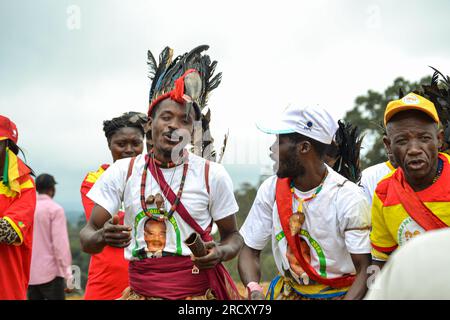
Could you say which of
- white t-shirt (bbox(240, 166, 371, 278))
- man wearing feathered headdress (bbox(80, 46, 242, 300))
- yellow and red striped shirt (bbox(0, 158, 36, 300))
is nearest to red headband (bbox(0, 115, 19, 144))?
yellow and red striped shirt (bbox(0, 158, 36, 300))

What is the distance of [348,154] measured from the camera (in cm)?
604

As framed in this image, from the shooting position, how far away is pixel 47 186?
996cm

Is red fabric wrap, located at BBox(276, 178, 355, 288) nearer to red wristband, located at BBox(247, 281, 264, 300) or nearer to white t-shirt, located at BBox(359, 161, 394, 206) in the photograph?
red wristband, located at BBox(247, 281, 264, 300)

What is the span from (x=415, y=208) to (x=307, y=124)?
38.3 inches

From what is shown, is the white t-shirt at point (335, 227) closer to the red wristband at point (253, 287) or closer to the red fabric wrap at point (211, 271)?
the red wristband at point (253, 287)

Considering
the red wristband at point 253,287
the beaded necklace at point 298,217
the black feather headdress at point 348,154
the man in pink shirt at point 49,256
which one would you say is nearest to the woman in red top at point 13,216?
the red wristband at point 253,287

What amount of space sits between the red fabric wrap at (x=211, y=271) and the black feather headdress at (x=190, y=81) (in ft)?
1.87

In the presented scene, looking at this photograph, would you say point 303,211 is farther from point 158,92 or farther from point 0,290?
point 0,290

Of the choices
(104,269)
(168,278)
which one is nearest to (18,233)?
(104,269)

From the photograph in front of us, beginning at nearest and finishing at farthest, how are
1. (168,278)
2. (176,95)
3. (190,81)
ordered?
1. (168,278)
2. (176,95)
3. (190,81)

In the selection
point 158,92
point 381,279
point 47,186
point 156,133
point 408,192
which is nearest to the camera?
point 381,279

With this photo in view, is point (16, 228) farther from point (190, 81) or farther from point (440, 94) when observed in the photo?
point (440, 94)
